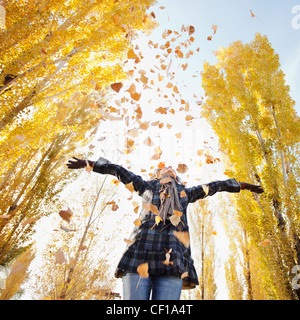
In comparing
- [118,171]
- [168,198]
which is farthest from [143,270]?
[118,171]

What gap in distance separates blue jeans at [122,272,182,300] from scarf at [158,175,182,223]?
1.38 ft

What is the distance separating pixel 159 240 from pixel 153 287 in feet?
1.04

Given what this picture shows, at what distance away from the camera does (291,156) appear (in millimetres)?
4980

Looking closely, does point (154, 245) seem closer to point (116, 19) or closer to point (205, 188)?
point (205, 188)

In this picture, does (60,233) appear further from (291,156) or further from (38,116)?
(291,156)

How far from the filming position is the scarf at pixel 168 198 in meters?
1.74

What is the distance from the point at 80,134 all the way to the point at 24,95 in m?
3.20

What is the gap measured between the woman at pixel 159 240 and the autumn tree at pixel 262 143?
3.07 m

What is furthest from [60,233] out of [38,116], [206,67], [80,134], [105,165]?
[206,67]

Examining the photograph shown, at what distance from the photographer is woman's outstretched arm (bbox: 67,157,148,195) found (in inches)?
78.5

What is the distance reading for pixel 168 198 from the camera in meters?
1.83

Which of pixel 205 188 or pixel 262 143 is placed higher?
pixel 262 143

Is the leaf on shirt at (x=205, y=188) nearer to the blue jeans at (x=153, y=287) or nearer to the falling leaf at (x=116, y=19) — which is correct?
the blue jeans at (x=153, y=287)

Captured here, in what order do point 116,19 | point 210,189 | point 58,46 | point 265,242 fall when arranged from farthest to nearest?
1. point 116,19
2. point 58,46
3. point 265,242
4. point 210,189
